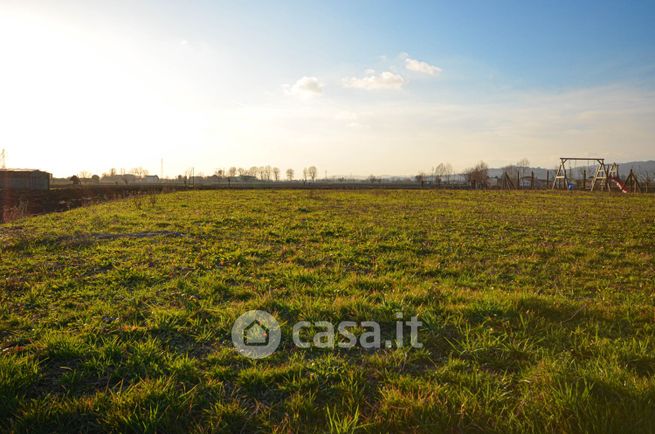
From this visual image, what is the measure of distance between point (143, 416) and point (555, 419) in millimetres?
2950

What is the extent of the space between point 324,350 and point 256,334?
831 mm

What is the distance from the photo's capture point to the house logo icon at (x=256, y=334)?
370cm

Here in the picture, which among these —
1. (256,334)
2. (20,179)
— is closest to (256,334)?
(256,334)

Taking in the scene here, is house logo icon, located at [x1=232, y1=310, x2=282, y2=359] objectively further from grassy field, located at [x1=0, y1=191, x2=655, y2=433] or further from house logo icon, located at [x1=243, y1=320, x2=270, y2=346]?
grassy field, located at [x1=0, y1=191, x2=655, y2=433]

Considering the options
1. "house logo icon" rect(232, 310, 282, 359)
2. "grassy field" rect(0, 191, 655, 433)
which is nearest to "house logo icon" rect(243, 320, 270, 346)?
"house logo icon" rect(232, 310, 282, 359)

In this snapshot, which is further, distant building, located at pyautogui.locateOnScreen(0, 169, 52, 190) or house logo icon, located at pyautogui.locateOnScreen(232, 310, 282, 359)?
distant building, located at pyautogui.locateOnScreen(0, 169, 52, 190)

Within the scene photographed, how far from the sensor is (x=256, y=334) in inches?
159

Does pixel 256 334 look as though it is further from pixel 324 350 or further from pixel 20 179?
pixel 20 179

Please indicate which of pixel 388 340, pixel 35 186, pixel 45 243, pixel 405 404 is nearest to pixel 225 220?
pixel 45 243

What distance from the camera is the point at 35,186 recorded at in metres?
45.5

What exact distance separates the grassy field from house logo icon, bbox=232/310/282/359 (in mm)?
102

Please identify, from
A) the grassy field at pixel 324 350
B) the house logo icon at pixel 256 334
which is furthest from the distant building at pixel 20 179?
the house logo icon at pixel 256 334

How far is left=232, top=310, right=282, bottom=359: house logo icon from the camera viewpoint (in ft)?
12.1

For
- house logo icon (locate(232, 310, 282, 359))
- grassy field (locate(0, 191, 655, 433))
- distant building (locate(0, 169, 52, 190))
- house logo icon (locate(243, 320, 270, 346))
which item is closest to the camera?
grassy field (locate(0, 191, 655, 433))
